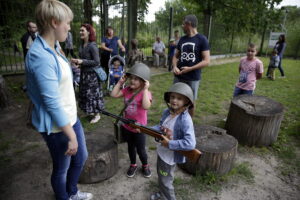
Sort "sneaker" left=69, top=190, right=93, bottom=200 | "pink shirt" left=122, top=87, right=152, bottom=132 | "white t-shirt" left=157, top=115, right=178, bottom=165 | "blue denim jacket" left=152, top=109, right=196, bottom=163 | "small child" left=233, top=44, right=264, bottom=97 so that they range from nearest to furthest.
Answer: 1. "blue denim jacket" left=152, top=109, right=196, bottom=163
2. "white t-shirt" left=157, top=115, right=178, bottom=165
3. "sneaker" left=69, top=190, right=93, bottom=200
4. "pink shirt" left=122, top=87, right=152, bottom=132
5. "small child" left=233, top=44, right=264, bottom=97

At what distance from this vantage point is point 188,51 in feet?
11.8

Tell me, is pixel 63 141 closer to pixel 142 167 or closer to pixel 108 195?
pixel 108 195

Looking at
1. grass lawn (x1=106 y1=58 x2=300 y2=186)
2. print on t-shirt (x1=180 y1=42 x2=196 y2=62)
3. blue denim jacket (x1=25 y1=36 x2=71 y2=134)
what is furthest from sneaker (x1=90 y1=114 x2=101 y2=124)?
blue denim jacket (x1=25 y1=36 x2=71 y2=134)

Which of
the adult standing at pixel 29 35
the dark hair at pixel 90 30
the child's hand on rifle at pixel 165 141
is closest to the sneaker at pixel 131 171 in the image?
the child's hand on rifle at pixel 165 141

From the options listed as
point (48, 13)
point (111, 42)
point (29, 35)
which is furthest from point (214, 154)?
point (29, 35)

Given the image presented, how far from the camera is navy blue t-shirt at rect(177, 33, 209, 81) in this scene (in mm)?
3506

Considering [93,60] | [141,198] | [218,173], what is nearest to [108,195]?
[141,198]

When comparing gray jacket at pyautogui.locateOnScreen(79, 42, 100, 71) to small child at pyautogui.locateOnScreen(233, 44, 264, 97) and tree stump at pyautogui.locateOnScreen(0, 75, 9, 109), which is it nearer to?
tree stump at pyautogui.locateOnScreen(0, 75, 9, 109)

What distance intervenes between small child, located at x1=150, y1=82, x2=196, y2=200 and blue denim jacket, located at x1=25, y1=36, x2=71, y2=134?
0.99m

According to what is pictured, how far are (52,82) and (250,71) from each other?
3.87 m

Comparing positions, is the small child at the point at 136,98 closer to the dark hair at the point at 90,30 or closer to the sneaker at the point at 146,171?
the sneaker at the point at 146,171

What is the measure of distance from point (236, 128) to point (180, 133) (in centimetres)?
221

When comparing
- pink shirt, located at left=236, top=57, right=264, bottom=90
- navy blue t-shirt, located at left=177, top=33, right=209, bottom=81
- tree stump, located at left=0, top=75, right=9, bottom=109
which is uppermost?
navy blue t-shirt, located at left=177, top=33, right=209, bottom=81

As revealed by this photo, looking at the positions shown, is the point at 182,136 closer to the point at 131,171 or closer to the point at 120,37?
the point at 131,171
